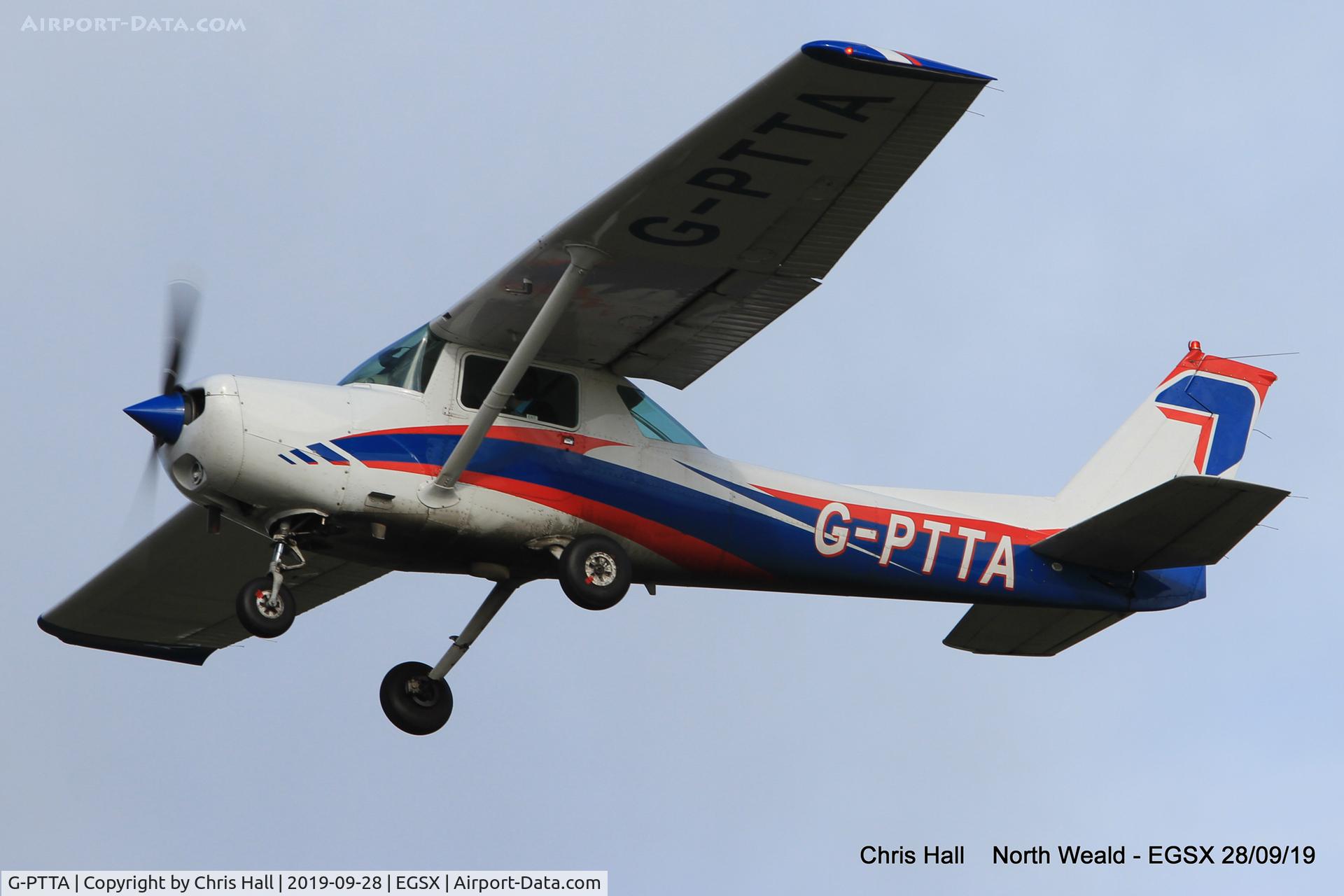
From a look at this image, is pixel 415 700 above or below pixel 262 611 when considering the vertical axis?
below

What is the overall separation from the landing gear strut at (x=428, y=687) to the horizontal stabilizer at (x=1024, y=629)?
4.31 metres

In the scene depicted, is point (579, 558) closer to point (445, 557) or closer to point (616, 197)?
point (445, 557)

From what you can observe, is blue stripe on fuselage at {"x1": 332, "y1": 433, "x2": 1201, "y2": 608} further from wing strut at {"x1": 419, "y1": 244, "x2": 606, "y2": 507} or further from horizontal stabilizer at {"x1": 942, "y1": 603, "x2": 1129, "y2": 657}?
horizontal stabilizer at {"x1": 942, "y1": 603, "x2": 1129, "y2": 657}

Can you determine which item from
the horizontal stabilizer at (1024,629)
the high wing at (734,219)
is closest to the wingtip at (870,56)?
the high wing at (734,219)

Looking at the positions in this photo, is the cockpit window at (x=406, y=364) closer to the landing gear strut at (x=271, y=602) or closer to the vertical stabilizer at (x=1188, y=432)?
the landing gear strut at (x=271, y=602)

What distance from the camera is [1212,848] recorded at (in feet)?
52.7

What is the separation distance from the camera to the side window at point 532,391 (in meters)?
14.6

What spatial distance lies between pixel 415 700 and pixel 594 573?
2027mm

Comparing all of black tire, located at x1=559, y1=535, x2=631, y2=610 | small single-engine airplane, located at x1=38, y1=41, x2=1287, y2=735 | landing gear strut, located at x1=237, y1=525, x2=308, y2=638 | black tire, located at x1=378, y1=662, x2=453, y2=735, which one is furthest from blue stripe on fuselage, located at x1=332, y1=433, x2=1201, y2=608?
black tire, located at x1=378, y1=662, x2=453, y2=735

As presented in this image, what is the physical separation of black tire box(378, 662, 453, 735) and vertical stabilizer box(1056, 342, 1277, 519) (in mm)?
6076

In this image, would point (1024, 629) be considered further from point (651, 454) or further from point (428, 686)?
point (428, 686)

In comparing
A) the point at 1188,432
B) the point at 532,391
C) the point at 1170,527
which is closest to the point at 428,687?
the point at 532,391

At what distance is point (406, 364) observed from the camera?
14.6 m

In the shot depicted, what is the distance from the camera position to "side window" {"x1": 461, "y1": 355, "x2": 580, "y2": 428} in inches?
575
